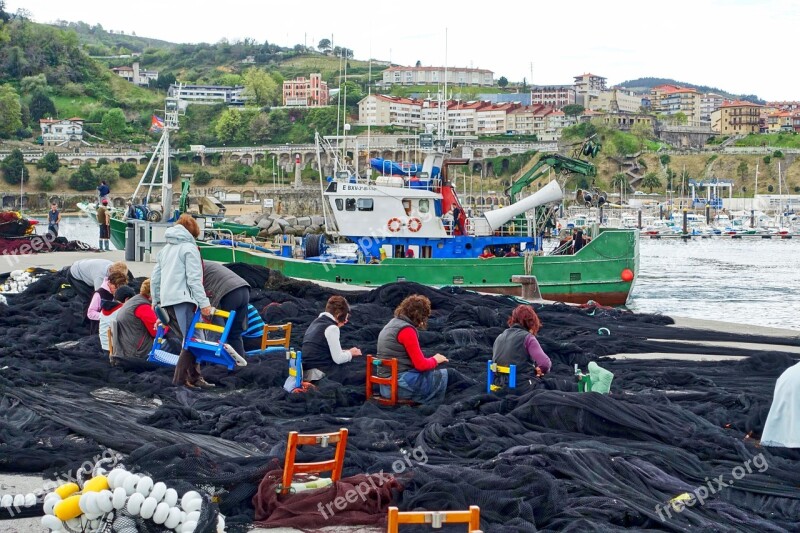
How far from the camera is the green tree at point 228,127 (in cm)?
13350

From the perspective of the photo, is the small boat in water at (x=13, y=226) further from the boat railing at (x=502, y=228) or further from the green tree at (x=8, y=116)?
the green tree at (x=8, y=116)

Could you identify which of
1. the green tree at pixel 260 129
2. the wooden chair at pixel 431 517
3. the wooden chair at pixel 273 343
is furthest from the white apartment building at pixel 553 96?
the wooden chair at pixel 431 517

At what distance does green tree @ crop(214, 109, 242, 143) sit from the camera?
134 metres

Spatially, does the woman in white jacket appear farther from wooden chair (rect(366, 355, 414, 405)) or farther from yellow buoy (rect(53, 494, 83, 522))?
yellow buoy (rect(53, 494, 83, 522))

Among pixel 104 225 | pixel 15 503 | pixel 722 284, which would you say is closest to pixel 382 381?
pixel 15 503

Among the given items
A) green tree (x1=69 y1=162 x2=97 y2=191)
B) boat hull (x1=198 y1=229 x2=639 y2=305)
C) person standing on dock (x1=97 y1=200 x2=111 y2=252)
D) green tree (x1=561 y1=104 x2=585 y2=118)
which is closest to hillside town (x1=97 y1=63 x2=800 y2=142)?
green tree (x1=561 y1=104 x2=585 y2=118)

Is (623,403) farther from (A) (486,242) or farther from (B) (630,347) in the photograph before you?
(A) (486,242)

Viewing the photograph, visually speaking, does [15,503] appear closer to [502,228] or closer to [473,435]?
[473,435]

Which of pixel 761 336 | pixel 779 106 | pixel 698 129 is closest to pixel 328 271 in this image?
pixel 761 336

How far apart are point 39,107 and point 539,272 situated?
12774cm

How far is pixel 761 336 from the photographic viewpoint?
11.4m
